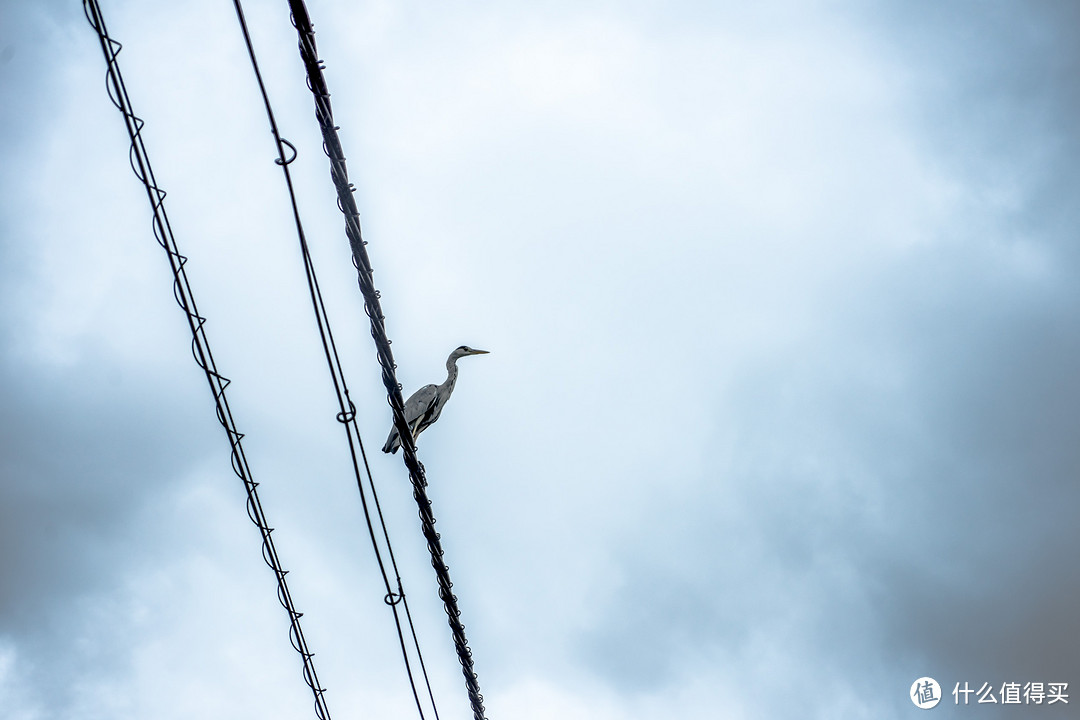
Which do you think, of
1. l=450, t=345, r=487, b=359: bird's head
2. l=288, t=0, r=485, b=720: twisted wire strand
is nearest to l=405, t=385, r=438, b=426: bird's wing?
l=450, t=345, r=487, b=359: bird's head

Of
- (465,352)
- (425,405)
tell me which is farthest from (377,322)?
(465,352)

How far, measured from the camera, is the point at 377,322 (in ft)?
17.6

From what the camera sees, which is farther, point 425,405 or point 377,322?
point 425,405

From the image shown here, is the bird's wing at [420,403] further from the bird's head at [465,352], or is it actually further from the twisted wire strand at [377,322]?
the twisted wire strand at [377,322]

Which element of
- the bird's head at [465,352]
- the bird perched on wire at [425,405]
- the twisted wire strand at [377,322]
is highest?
the bird's head at [465,352]

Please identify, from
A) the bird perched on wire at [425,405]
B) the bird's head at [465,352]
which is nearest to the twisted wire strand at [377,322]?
the bird perched on wire at [425,405]

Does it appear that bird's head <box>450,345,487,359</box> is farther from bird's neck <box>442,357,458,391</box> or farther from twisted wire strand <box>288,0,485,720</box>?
twisted wire strand <box>288,0,485,720</box>

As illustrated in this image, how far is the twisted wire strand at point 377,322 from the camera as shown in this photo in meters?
4.52

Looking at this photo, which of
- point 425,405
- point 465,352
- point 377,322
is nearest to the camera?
point 377,322

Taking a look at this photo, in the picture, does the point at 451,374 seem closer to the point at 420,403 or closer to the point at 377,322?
the point at 420,403

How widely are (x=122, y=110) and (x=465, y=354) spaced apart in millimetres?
6635

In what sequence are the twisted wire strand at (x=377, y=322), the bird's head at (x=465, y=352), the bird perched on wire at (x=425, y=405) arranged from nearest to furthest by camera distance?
the twisted wire strand at (x=377, y=322) < the bird perched on wire at (x=425, y=405) < the bird's head at (x=465, y=352)

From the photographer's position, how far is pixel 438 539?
6.41 m

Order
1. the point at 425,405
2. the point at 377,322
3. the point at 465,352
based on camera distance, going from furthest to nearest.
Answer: the point at 465,352, the point at 425,405, the point at 377,322
